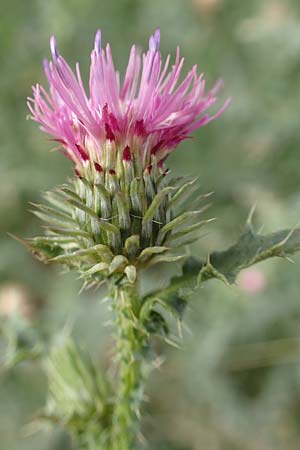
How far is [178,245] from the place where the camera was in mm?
2305

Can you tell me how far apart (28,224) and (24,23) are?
207 centimetres

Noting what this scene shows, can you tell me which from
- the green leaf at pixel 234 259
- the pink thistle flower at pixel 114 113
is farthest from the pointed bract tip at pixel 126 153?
the green leaf at pixel 234 259

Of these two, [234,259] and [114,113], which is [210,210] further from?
[114,113]

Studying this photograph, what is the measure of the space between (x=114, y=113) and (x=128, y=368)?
3.67 feet

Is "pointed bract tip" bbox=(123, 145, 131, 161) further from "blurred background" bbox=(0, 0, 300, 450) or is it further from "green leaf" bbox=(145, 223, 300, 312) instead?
"blurred background" bbox=(0, 0, 300, 450)

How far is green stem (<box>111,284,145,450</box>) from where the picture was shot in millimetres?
2438

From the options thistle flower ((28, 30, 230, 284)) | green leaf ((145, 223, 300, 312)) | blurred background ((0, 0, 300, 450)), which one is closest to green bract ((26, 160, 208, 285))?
thistle flower ((28, 30, 230, 284))

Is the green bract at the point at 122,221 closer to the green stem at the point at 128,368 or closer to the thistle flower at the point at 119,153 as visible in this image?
the thistle flower at the point at 119,153

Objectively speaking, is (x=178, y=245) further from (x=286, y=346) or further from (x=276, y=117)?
(x=276, y=117)

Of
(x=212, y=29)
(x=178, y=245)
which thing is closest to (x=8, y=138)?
(x=212, y=29)

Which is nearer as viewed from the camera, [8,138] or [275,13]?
[8,138]

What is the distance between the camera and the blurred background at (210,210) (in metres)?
4.64

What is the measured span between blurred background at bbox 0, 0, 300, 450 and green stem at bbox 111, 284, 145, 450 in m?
0.61

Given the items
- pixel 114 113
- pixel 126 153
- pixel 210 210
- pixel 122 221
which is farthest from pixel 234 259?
pixel 210 210
